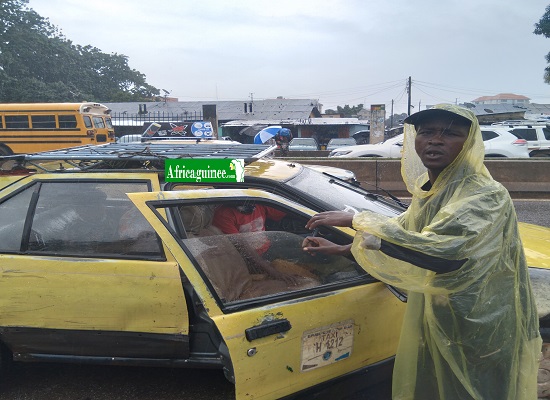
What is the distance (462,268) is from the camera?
5.38 feet

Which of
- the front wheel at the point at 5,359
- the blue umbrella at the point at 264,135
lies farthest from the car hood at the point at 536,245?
the blue umbrella at the point at 264,135

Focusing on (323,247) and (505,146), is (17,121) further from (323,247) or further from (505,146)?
(323,247)

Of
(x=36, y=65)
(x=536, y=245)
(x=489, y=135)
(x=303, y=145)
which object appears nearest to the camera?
(x=536, y=245)

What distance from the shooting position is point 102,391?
9.34 feet

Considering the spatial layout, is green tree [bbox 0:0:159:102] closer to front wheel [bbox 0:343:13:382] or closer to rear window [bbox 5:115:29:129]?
rear window [bbox 5:115:29:129]

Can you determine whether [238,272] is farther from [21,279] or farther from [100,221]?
[21,279]

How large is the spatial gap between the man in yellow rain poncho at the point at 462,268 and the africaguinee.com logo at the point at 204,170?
2.88 feet

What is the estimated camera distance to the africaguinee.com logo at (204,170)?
2.42 metres

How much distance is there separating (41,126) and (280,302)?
18685 mm

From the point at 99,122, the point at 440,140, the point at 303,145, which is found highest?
the point at 99,122

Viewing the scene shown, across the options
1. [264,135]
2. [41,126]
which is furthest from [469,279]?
[41,126]

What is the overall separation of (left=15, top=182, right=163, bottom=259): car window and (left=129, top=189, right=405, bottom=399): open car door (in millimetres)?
348

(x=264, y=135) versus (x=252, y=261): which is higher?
(x=264, y=135)

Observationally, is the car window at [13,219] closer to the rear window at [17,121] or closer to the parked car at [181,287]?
the parked car at [181,287]
